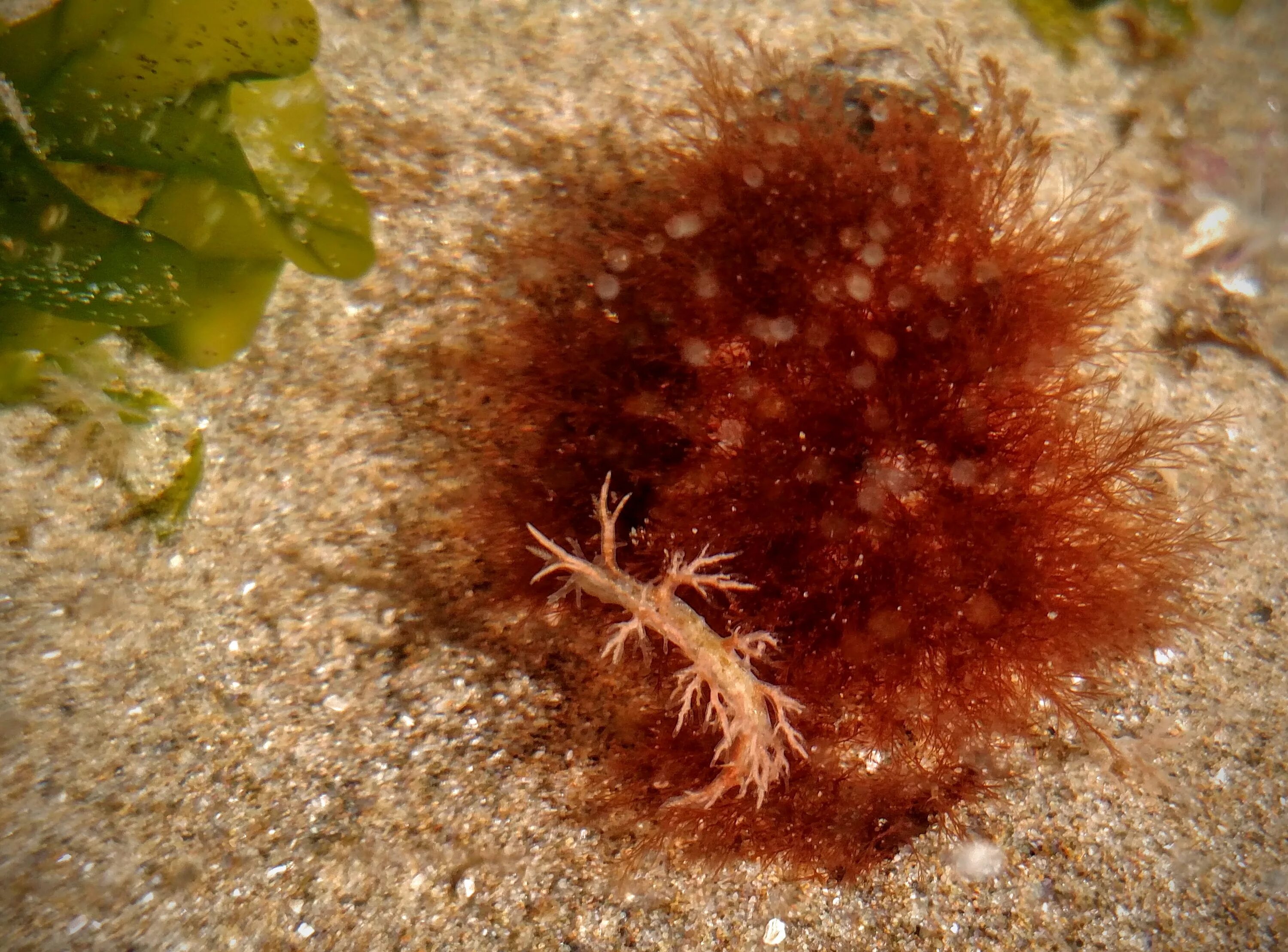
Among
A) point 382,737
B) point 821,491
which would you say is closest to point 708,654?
point 821,491

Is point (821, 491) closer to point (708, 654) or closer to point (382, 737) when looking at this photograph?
point (708, 654)

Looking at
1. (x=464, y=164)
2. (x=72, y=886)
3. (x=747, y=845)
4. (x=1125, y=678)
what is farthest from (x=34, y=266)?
(x=1125, y=678)

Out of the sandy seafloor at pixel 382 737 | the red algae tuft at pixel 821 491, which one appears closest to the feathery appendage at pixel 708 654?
the red algae tuft at pixel 821 491

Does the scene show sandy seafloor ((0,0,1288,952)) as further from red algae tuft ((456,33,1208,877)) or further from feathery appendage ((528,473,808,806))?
feathery appendage ((528,473,808,806))

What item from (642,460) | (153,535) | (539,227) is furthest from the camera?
(539,227)

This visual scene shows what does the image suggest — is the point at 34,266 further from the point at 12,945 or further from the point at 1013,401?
the point at 1013,401

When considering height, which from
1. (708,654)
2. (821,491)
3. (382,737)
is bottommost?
(382,737)

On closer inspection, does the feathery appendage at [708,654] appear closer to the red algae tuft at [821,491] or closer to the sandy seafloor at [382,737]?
the red algae tuft at [821,491]
